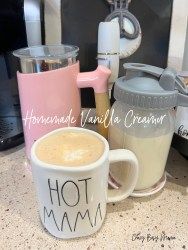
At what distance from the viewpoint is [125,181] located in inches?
13.3

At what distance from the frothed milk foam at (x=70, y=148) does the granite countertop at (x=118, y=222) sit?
93 millimetres

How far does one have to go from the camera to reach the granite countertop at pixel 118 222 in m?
0.29

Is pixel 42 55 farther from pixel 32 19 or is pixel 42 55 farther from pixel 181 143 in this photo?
pixel 181 143

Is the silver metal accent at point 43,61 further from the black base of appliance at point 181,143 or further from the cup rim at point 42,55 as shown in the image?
the black base of appliance at point 181,143

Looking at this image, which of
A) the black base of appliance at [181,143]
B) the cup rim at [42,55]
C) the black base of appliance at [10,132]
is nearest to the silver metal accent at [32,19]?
the cup rim at [42,55]

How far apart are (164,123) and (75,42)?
0.86 feet

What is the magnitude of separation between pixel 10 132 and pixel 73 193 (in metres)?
0.23

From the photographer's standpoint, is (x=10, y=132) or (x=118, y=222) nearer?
(x=118, y=222)

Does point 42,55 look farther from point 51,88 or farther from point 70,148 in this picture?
point 70,148

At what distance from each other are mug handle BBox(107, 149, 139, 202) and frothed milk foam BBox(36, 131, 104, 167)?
19 mm

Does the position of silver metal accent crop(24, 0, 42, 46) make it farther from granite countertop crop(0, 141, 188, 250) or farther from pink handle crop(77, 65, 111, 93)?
granite countertop crop(0, 141, 188, 250)

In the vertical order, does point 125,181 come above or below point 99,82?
below

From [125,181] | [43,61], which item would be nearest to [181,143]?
[125,181]

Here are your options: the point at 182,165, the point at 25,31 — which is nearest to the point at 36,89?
the point at 25,31
